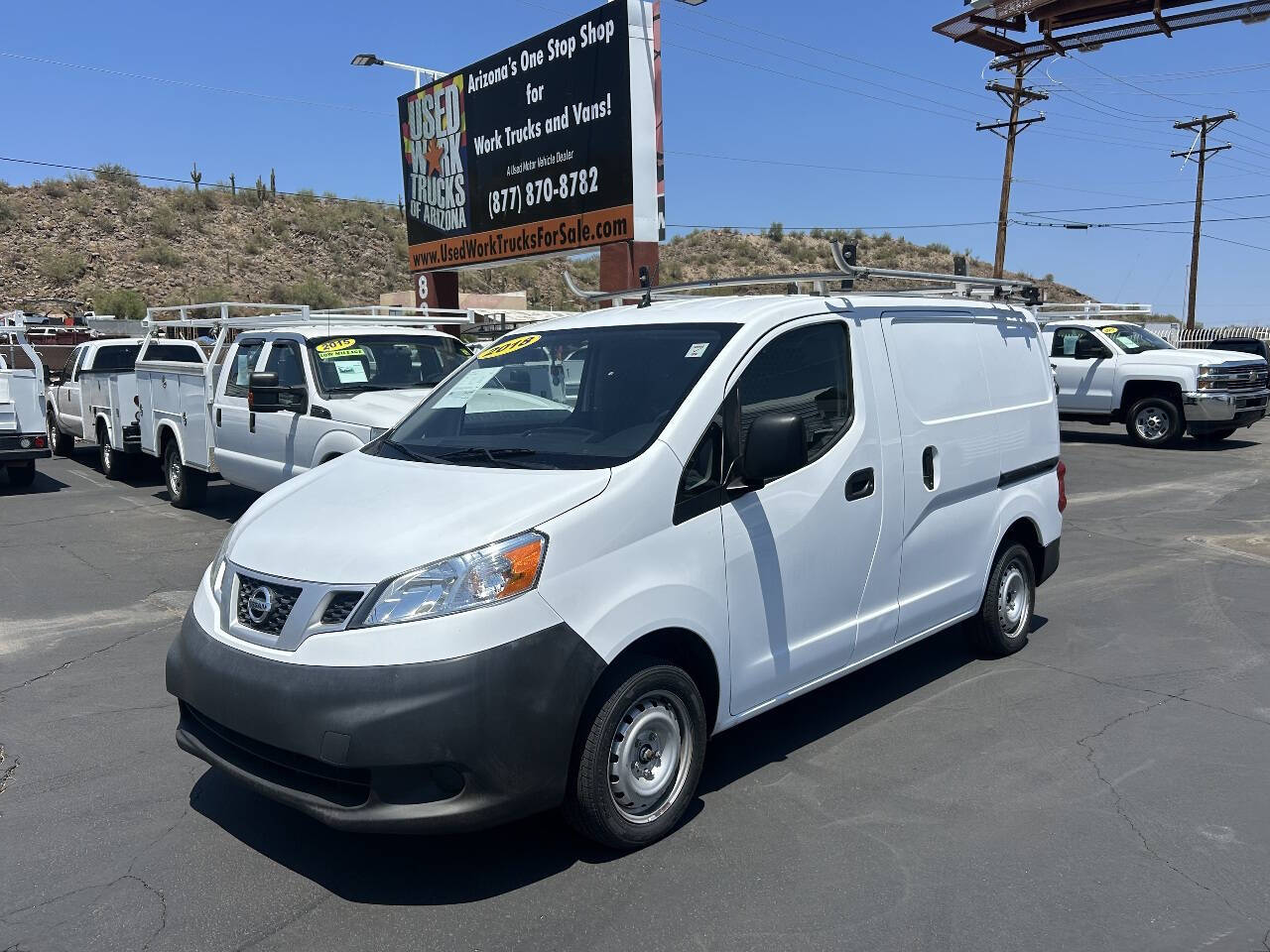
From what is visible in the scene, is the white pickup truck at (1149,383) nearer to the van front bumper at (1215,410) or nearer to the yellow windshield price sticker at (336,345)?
the van front bumper at (1215,410)

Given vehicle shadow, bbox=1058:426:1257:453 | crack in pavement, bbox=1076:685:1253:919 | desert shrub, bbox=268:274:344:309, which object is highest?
desert shrub, bbox=268:274:344:309

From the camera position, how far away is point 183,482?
12062mm

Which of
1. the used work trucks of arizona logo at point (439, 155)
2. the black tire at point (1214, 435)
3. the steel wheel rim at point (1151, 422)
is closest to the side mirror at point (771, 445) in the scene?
the used work trucks of arizona logo at point (439, 155)

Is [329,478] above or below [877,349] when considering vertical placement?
below

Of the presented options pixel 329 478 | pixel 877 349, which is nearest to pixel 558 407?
pixel 329 478

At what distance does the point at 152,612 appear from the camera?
7.61m

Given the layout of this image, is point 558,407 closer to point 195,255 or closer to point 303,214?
point 195,255

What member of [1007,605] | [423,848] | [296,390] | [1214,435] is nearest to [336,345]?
[296,390]

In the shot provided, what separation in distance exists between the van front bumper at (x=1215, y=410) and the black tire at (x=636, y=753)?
53.0ft

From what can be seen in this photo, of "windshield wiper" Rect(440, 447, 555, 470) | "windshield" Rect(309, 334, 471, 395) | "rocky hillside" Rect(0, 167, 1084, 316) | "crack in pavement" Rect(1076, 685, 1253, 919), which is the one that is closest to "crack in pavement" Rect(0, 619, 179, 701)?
"windshield" Rect(309, 334, 471, 395)

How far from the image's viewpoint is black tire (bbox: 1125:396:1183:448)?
1777cm

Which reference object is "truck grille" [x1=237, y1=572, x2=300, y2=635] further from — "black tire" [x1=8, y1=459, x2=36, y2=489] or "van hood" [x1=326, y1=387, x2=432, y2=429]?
"black tire" [x1=8, y1=459, x2=36, y2=489]

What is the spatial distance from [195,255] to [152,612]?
41.6 metres

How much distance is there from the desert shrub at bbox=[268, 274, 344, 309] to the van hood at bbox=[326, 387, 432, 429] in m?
34.2
